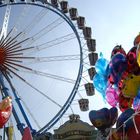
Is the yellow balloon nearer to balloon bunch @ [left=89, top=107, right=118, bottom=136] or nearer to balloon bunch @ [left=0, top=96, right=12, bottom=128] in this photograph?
balloon bunch @ [left=89, top=107, right=118, bottom=136]

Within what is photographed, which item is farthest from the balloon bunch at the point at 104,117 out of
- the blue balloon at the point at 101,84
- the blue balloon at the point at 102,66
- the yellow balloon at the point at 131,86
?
the yellow balloon at the point at 131,86

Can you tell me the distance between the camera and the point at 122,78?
488 inches

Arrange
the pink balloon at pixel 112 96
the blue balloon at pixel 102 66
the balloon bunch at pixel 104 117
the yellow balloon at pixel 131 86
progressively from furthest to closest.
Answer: the blue balloon at pixel 102 66 → the balloon bunch at pixel 104 117 → the pink balloon at pixel 112 96 → the yellow balloon at pixel 131 86

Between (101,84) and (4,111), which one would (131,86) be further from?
(4,111)

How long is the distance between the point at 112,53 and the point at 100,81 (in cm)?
124

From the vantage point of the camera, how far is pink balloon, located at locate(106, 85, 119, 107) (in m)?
13.3

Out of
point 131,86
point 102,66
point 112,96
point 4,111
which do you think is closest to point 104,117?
point 112,96

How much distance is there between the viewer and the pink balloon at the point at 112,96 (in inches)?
524

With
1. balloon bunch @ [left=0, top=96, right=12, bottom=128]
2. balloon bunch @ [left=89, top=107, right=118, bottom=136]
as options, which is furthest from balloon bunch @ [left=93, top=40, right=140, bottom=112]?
balloon bunch @ [left=0, top=96, right=12, bottom=128]

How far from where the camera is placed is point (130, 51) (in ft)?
39.7

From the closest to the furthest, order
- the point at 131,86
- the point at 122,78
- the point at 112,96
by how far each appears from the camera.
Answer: the point at 131,86 < the point at 122,78 < the point at 112,96

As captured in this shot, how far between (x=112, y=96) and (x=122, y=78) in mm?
1173

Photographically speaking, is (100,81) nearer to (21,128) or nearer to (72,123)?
(21,128)

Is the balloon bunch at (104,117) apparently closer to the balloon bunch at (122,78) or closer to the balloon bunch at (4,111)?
the balloon bunch at (122,78)
